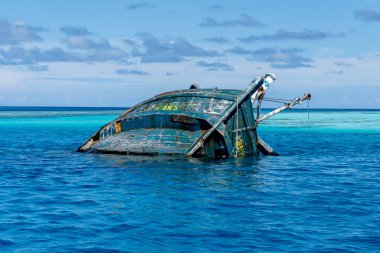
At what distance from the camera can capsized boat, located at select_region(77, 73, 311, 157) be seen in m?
29.2

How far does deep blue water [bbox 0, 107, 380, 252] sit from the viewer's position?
44.0 feet

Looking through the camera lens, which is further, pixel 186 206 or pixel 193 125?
pixel 193 125

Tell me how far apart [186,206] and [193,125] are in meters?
12.4

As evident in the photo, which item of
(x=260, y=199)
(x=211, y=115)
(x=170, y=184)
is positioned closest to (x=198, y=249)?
(x=260, y=199)

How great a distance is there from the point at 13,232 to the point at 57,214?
223 cm

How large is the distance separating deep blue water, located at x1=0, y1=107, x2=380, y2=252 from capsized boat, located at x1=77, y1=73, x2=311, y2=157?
0.96 meters

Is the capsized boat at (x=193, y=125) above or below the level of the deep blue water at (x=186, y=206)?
above

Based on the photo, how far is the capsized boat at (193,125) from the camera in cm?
2919

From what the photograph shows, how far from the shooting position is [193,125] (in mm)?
29641

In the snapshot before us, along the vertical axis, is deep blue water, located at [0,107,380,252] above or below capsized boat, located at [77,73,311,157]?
below

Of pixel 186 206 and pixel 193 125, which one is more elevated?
pixel 193 125

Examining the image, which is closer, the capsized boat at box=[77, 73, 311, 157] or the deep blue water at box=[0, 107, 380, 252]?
the deep blue water at box=[0, 107, 380, 252]

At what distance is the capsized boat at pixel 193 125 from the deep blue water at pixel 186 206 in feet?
3.14

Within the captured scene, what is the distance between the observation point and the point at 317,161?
3297cm
